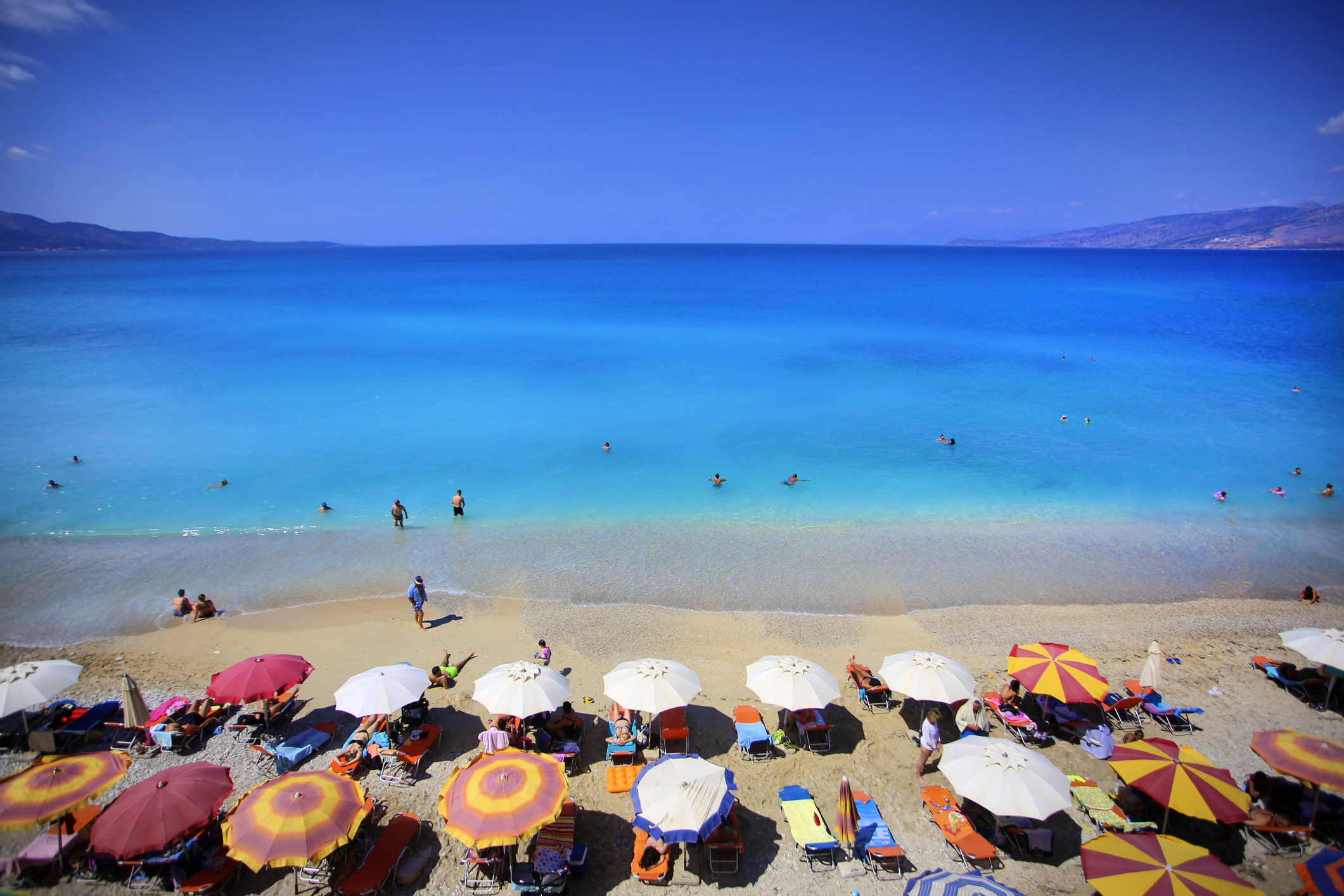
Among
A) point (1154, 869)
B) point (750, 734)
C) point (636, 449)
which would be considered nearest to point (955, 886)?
Result: point (1154, 869)

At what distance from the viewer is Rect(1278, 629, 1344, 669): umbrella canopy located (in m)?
11.2

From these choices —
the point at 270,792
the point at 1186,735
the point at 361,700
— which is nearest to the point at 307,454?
the point at 361,700

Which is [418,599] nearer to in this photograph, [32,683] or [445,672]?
[445,672]

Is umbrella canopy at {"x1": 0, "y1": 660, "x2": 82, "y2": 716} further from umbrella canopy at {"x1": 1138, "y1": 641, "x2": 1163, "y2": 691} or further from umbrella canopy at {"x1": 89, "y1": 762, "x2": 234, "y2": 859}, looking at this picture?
umbrella canopy at {"x1": 1138, "y1": 641, "x2": 1163, "y2": 691}

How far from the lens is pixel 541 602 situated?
52.8 feet

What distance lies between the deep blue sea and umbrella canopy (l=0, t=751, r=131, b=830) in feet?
26.6

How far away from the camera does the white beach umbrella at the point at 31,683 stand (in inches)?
393

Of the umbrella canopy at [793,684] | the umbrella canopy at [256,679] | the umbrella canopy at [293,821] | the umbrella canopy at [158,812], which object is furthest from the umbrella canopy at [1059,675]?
the umbrella canopy at [256,679]

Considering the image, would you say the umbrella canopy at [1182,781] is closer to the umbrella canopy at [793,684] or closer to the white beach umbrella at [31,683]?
the umbrella canopy at [793,684]

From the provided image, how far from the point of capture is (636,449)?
96.1 ft

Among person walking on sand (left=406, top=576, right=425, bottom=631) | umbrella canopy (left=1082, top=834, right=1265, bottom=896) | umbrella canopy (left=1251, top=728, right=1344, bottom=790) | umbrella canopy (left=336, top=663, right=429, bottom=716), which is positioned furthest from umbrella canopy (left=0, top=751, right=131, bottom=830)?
umbrella canopy (left=1251, top=728, right=1344, bottom=790)

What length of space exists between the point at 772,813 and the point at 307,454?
26824 millimetres

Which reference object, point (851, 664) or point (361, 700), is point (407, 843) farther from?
point (851, 664)

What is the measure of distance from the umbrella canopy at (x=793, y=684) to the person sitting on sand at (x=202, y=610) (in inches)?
539
